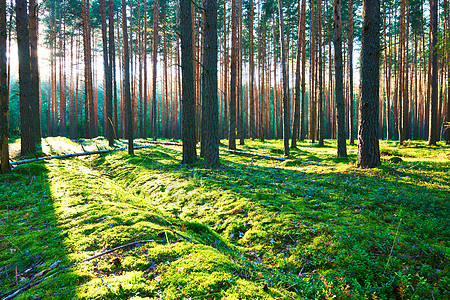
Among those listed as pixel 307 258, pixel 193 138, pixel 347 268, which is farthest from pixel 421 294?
pixel 193 138

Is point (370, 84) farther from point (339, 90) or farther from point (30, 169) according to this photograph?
point (30, 169)

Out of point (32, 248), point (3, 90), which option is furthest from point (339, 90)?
point (3, 90)

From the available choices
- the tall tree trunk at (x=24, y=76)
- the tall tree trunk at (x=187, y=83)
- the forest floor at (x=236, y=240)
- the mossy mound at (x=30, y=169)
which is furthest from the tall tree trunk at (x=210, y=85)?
the tall tree trunk at (x=24, y=76)

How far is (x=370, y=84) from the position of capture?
7012 mm

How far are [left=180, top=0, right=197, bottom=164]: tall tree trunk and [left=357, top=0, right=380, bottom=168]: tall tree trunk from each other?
5.89m

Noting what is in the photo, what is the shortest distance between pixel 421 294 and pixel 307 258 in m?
1.27

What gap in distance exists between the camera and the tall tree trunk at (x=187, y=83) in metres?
8.92

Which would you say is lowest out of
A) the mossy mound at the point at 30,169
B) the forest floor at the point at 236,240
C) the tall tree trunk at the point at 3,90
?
the forest floor at the point at 236,240

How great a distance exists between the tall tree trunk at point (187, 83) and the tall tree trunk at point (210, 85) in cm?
82

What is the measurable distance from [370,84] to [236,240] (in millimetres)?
6243

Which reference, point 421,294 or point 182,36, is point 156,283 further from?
point 182,36

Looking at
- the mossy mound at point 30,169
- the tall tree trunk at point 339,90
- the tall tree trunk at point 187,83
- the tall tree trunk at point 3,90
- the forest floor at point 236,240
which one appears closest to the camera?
the forest floor at point 236,240

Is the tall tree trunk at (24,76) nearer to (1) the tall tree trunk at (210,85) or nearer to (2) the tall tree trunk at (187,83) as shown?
(2) the tall tree trunk at (187,83)

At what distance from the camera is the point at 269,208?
4.80m
